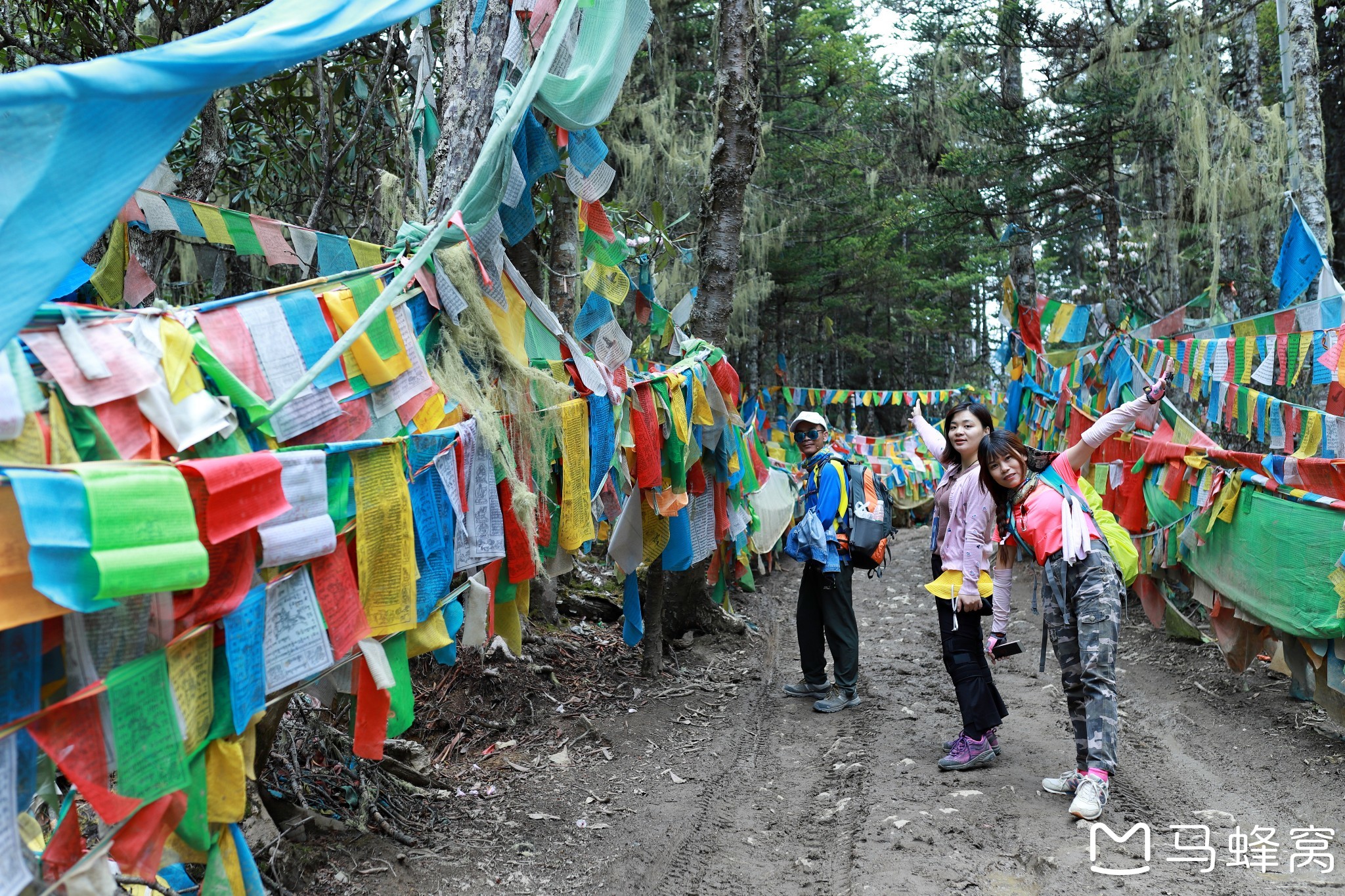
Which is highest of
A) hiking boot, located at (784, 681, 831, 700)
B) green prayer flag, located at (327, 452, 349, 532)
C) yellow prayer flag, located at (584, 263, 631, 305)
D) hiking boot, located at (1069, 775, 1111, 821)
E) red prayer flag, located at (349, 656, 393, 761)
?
yellow prayer flag, located at (584, 263, 631, 305)

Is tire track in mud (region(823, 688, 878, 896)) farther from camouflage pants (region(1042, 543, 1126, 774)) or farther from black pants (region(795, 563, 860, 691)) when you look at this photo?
camouflage pants (region(1042, 543, 1126, 774))

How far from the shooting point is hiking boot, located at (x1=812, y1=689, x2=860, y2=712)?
610 centimetres

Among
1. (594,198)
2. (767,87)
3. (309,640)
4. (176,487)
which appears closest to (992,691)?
(594,198)

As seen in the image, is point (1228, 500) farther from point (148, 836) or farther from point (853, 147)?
point (853, 147)

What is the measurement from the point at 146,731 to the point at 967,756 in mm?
3893

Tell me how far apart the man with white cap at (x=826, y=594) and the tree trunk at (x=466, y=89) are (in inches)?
111

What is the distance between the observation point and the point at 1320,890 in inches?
132

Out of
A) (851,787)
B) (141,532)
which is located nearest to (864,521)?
(851,787)

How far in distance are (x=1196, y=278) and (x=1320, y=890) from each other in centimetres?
1637

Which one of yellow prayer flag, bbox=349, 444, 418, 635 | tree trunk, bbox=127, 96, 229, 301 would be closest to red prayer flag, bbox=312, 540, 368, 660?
yellow prayer flag, bbox=349, 444, 418, 635

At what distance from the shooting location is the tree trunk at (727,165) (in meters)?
7.83

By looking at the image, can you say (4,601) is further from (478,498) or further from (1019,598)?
(1019,598)

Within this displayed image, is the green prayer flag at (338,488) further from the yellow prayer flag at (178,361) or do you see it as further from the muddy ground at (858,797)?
the muddy ground at (858,797)

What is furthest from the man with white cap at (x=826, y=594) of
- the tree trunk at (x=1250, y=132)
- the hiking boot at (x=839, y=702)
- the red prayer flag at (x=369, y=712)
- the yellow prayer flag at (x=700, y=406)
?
the tree trunk at (x=1250, y=132)
